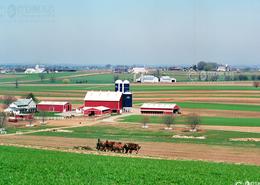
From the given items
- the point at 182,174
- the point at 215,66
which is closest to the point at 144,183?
the point at 182,174

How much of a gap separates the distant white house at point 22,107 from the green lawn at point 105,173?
44326 mm

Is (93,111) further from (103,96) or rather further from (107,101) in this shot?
(103,96)

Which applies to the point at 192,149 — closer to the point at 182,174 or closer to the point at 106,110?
the point at 182,174

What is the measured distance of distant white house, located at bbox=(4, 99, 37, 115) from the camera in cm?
5909

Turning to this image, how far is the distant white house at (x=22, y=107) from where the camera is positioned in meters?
59.1

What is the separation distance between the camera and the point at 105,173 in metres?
13.0

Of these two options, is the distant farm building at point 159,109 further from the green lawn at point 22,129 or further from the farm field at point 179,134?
the green lawn at point 22,129

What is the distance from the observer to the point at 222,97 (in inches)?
3110

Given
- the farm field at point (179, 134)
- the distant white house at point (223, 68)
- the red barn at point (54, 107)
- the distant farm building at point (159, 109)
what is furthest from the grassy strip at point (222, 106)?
the distant white house at point (223, 68)

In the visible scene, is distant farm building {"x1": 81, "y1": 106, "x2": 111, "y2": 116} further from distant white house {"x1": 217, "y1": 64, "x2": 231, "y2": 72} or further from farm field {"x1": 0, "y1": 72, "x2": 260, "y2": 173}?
distant white house {"x1": 217, "y1": 64, "x2": 231, "y2": 72}

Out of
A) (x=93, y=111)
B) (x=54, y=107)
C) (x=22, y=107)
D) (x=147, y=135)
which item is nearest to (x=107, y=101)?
(x=93, y=111)

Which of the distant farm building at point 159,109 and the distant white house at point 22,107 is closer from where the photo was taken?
the distant white house at point 22,107

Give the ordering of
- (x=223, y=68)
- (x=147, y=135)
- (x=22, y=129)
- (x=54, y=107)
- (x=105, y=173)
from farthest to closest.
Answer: (x=223, y=68)
(x=54, y=107)
(x=22, y=129)
(x=147, y=135)
(x=105, y=173)

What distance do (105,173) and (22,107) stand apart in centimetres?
4840
